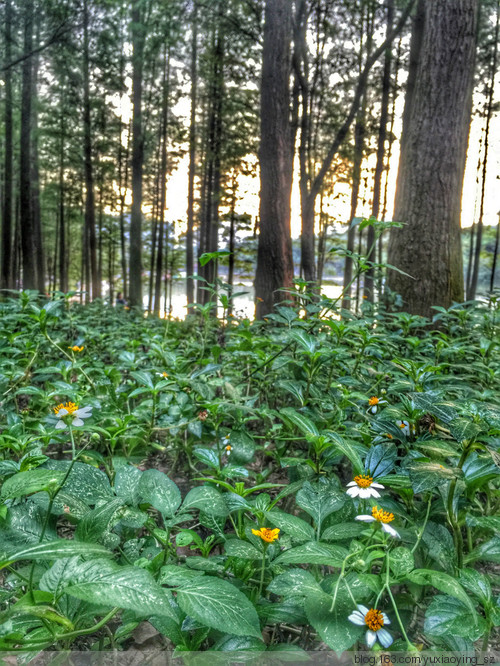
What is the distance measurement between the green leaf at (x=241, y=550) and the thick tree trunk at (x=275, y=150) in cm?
487

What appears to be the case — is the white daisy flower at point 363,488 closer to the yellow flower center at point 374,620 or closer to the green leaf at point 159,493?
→ the yellow flower center at point 374,620

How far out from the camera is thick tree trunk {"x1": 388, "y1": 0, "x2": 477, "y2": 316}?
3.92 m

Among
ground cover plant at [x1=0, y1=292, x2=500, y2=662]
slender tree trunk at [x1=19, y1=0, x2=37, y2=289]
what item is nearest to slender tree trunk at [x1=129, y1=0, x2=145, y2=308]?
slender tree trunk at [x1=19, y1=0, x2=37, y2=289]

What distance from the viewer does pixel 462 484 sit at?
944 millimetres

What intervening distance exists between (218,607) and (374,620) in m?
0.26

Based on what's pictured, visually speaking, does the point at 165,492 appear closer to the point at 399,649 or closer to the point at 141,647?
the point at 141,647

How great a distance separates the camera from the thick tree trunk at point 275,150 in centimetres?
578

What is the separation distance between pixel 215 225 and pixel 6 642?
1381 cm

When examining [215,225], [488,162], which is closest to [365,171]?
[488,162]

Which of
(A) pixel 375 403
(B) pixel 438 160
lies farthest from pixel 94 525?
(B) pixel 438 160

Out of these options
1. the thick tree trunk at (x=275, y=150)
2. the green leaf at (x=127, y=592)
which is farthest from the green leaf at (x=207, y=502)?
the thick tree trunk at (x=275, y=150)

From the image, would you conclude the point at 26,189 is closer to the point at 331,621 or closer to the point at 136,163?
the point at 136,163

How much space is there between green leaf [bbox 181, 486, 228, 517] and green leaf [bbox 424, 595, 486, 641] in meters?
0.47

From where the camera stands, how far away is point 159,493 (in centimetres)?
102
